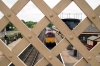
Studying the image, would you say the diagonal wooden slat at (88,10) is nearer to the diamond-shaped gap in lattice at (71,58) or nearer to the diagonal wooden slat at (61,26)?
the diagonal wooden slat at (61,26)

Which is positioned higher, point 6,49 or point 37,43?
point 6,49

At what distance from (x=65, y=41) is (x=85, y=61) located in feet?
1.15

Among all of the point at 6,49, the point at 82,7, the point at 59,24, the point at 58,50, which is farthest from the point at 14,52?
the point at 82,7

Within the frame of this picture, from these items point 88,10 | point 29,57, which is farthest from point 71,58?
point 88,10

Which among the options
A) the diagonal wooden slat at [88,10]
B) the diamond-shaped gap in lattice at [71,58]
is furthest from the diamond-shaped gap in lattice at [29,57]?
the diagonal wooden slat at [88,10]

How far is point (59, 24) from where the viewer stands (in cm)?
146

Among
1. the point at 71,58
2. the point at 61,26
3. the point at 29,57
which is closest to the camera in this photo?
the point at 61,26

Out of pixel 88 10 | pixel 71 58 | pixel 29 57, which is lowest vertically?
pixel 71 58

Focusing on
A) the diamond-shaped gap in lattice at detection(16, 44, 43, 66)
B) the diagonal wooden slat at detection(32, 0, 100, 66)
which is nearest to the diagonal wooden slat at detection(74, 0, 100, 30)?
the diagonal wooden slat at detection(32, 0, 100, 66)

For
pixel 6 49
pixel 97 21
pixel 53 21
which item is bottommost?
pixel 97 21

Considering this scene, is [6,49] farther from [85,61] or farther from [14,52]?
[85,61]

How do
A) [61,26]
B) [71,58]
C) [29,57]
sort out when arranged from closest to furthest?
[61,26]
[29,57]
[71,58]

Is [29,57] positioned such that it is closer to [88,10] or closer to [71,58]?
[71,58]

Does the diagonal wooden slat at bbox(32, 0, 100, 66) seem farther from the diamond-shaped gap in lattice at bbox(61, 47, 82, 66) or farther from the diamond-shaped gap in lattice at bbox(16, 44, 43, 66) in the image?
the diamond-shaped gap in lattice at bbox(61, 47, 82, 66)
